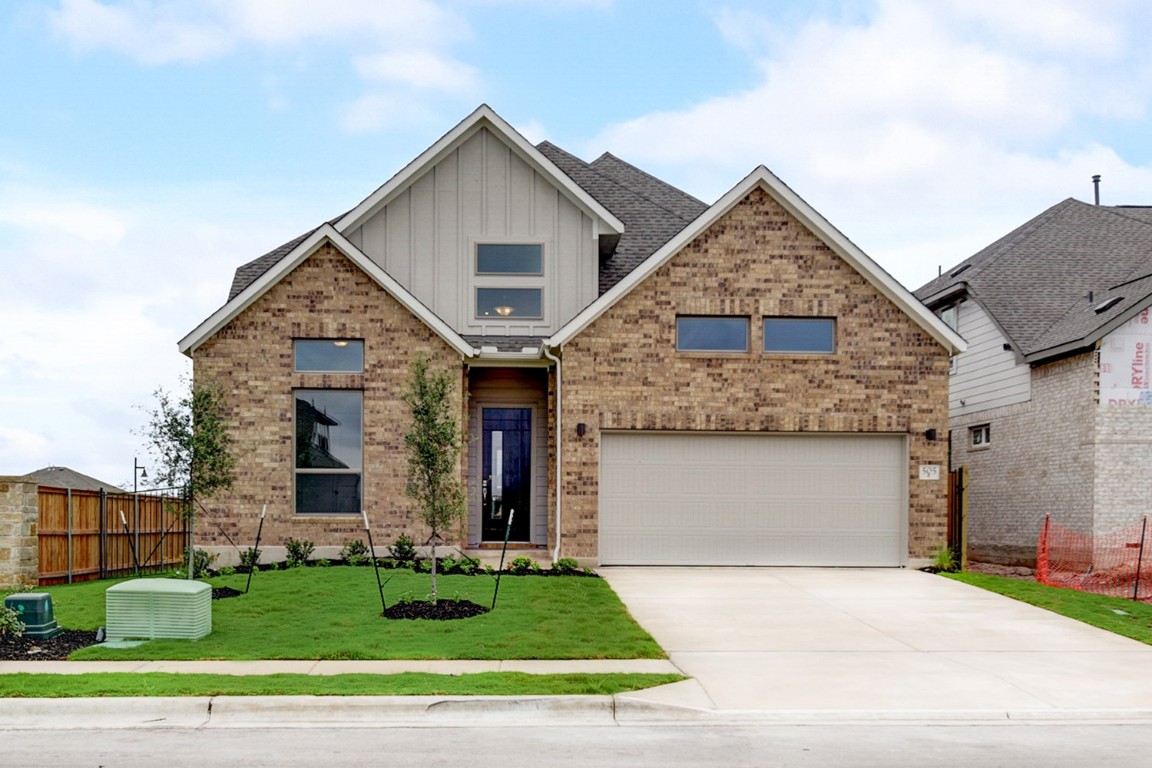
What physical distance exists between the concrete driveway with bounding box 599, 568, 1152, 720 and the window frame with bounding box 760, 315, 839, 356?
157 inches

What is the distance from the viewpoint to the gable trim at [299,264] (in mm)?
17344

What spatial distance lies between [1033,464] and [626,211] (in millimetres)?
10120

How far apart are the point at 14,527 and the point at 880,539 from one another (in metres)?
14.5

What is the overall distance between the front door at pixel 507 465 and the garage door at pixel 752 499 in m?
1.98

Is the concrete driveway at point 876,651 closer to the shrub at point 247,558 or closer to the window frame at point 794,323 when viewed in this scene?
the window frame at point 794,323

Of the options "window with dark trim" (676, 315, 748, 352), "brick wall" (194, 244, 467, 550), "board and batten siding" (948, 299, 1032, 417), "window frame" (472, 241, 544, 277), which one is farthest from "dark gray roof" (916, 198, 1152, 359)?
"brick wall" (194, 244, 467, 550)

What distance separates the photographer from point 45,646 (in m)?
10.9

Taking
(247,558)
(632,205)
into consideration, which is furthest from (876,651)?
(632,205)

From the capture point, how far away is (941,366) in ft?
58.4

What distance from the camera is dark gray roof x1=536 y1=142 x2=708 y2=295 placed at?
2120 centimetres

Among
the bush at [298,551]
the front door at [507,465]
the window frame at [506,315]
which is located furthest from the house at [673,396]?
the window frame at [506,315]

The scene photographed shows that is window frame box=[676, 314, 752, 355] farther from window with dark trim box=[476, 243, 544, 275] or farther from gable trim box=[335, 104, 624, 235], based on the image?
window with dark trim box=[476, 243, 544, 275]

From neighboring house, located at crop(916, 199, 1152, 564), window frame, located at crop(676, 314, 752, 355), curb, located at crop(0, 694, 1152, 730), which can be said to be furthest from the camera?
neighboring house, located at crop(916, 199, 1152, 564)

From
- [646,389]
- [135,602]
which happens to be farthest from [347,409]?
[135,602]
